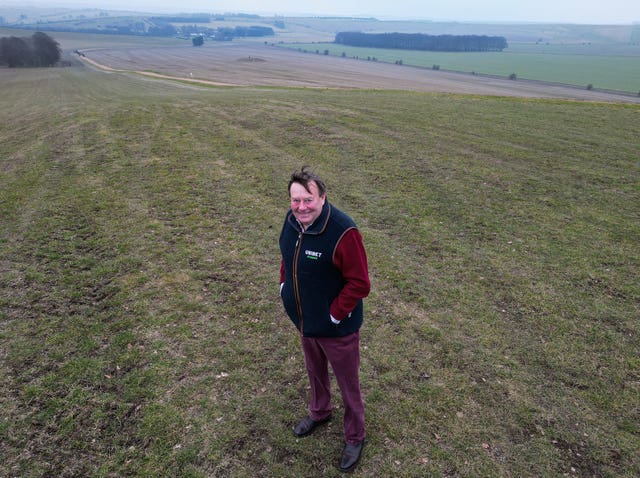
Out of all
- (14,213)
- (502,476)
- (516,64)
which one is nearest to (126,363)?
(502,476)

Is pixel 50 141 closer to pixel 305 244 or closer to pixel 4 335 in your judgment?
pixel 4 335

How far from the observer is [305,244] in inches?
138

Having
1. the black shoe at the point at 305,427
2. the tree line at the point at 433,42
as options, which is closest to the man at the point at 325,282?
the black shoe at the point at 305,427

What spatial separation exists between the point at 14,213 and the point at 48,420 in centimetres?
668

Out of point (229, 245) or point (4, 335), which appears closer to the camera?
point (4, 335)

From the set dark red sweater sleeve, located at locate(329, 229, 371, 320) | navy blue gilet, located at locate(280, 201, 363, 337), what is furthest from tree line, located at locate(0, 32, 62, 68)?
dark red sweater sleeve, located at locate(329, 229, 371, 320)

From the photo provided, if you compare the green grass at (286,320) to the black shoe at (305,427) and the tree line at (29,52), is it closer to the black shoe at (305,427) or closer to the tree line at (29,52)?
the black shoe at (305,427)

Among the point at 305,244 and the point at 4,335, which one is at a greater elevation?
the point at 305,244

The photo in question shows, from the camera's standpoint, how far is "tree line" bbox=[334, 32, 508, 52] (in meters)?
153

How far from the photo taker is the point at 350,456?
13.6ft

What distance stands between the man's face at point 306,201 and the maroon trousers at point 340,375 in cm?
123

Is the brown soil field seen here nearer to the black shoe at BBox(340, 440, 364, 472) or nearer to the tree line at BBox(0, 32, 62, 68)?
the tree line at BBox(0, 32, 62, 68)

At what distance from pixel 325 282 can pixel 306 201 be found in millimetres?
767

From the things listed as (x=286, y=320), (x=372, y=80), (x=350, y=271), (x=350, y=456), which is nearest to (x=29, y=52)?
(x=372, y=80)
